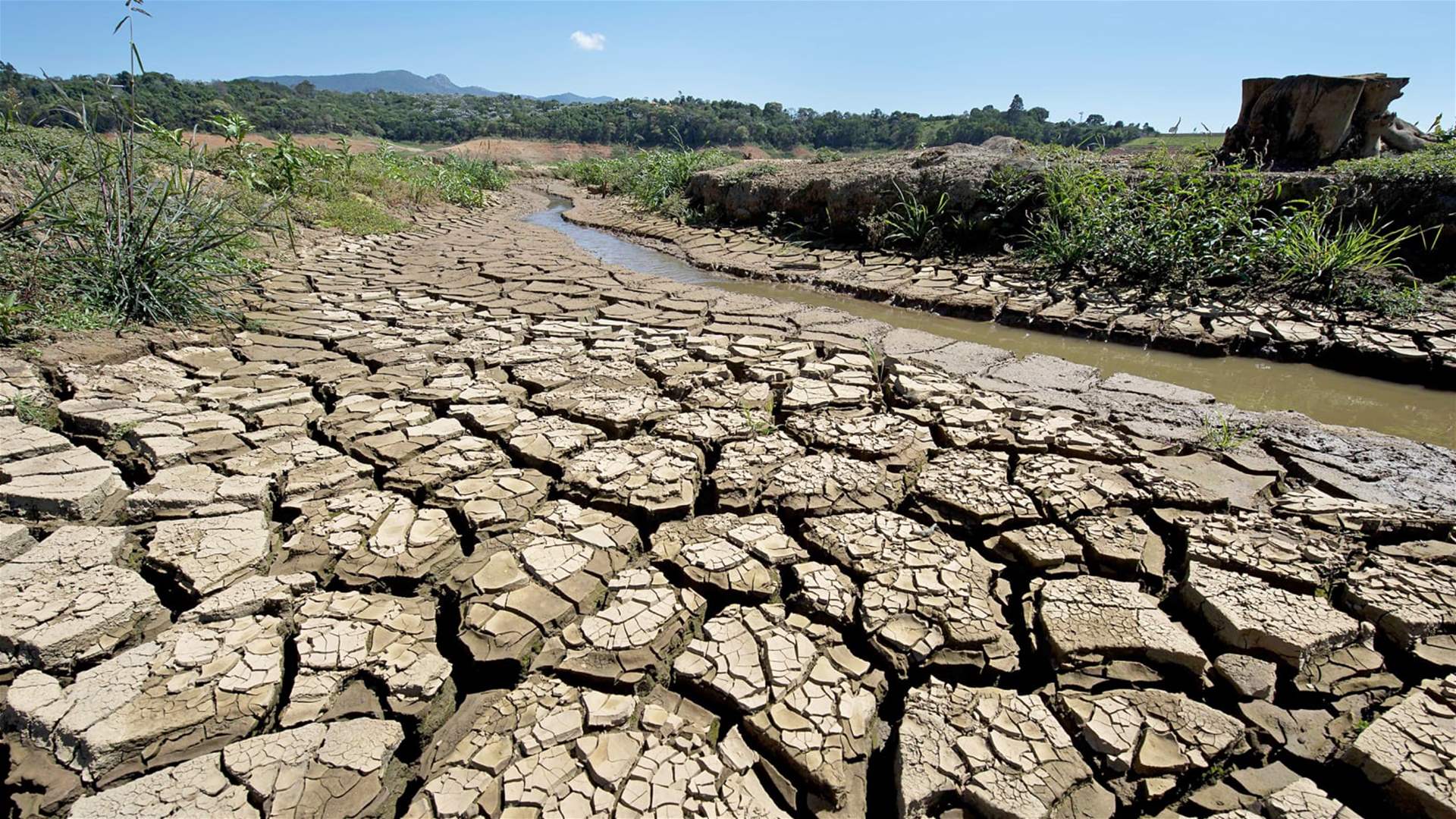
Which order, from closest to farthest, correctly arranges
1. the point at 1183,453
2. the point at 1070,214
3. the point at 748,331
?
the point at 1183,453, the point at 748,331, the point at 1070,214

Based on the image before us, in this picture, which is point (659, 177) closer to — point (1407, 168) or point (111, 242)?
point (111, 242)

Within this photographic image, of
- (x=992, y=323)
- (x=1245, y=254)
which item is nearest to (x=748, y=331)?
(x=992, y=323)

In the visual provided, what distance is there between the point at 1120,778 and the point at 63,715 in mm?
1947

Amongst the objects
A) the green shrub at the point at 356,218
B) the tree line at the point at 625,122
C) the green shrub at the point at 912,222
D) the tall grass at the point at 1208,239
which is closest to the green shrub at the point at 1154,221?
the tall grass at the point at 1208,239

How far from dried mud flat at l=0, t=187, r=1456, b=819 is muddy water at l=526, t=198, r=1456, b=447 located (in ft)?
2.23

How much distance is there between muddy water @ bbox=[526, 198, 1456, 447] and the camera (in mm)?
3227

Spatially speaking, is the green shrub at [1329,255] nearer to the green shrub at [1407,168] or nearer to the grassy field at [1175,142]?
the green shrub at [1407,168]

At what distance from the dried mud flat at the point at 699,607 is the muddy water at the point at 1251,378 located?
0.68 meters

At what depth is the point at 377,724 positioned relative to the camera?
135 centimetres

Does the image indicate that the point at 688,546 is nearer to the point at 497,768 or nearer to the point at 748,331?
the point at 497,768

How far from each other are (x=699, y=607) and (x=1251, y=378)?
348 cm

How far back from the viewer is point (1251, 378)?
3.67 meters

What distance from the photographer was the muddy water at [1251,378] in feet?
10.6

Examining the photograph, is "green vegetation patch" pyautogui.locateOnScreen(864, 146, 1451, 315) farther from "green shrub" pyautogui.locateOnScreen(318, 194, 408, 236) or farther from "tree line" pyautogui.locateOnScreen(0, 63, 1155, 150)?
"tree line" pyautogui.locateOnScreen(0, 63, 1155, 150)
